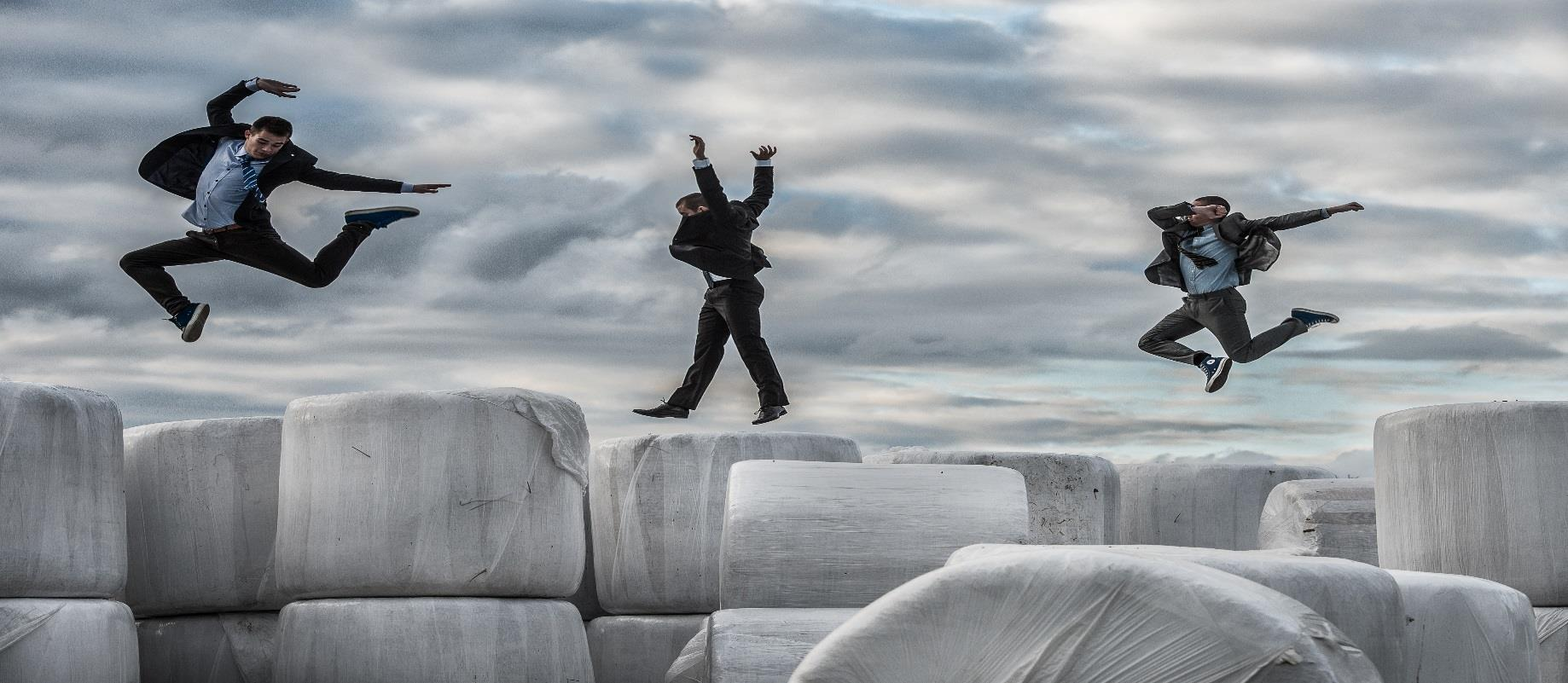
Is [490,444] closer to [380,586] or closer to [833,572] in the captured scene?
[380,586]

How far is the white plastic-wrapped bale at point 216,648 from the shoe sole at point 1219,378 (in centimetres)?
667

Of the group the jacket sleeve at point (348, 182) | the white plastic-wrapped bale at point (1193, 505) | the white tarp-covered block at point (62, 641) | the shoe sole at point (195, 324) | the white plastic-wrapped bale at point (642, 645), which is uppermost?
the jacket sleeve at point (348, 182)

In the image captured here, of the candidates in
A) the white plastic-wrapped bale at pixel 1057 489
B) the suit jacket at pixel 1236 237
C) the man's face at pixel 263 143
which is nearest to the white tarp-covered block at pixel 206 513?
the man's face at pixel 263 143

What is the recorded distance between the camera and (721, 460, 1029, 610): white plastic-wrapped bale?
5012 millimetres

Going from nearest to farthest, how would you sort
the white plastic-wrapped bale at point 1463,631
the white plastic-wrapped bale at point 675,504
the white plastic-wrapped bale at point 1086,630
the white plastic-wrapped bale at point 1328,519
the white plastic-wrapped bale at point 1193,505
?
the white plastic-wrapped bale at point 1086,630
the white plastic-wrapped bale at point 1463,631
the white plastic-wrapped bale at point 675,504
the white plastic-wrapped bale at point 1328,519
the white plastic-wrapped bale at point 1193,505

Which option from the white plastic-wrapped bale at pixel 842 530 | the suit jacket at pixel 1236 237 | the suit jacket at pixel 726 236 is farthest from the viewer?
the suit jacket at pixel 1236 237

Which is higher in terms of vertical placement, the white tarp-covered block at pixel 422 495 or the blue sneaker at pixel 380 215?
the blue sneaker at pixel 380 215

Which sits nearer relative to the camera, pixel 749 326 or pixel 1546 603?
pixel 1546 603

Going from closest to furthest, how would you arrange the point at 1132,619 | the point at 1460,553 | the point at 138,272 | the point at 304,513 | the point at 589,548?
the point at 1132,619 < the point at 1460,553 < the point at 304,513 < the point at 589,548 < the point at 138,272

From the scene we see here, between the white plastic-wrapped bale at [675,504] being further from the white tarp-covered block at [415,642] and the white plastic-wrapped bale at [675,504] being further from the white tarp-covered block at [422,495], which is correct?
the white tarp-covered block at [415,642]

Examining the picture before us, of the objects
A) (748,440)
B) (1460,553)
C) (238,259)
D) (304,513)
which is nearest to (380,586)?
(304,513)

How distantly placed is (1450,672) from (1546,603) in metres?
1.71

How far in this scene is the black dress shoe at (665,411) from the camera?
401 inches

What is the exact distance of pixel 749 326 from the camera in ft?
32.7
